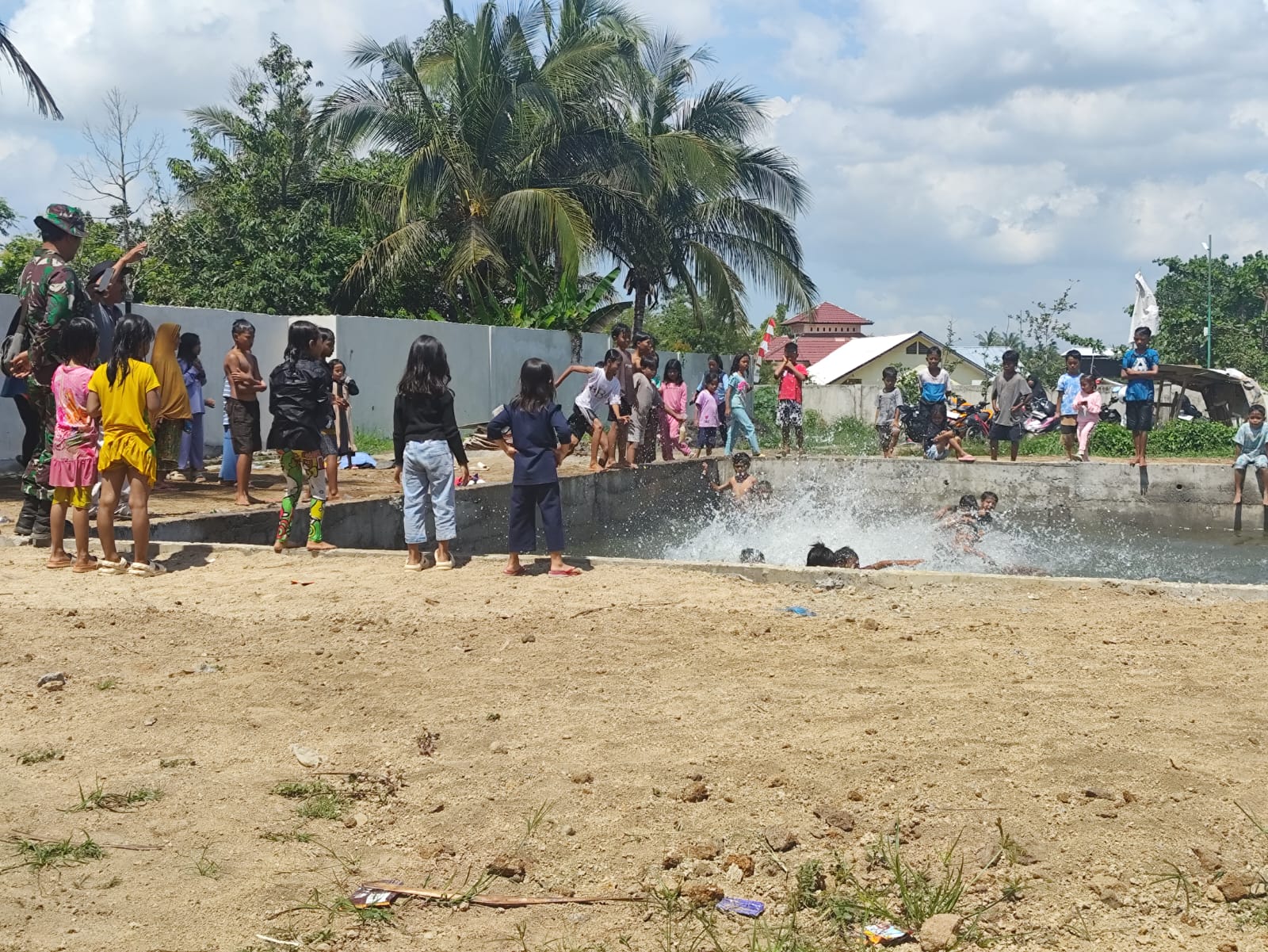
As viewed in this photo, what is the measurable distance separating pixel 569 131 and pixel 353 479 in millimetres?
13455

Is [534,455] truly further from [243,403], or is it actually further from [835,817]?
[835,817]

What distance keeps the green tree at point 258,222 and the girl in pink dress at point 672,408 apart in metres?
9.31

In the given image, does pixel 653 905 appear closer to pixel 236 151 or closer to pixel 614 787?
pixel 614 787

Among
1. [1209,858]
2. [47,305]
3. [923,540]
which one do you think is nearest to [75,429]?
[47,305]

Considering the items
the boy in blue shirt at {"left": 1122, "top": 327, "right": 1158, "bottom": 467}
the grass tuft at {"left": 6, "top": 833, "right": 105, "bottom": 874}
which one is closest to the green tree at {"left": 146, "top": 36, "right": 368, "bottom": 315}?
the boy in blue shirt at {"left": 1122, "top": 327, "right": 1158, "bottom": 467}

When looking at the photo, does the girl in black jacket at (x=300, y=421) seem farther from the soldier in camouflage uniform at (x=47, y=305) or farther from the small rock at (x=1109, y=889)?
the small rock at (x=1109, y=889)

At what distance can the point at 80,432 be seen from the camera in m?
8.13

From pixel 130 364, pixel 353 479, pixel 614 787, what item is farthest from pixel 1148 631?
pixel 353 479

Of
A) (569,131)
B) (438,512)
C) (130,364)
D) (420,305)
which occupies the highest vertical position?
(569,131)

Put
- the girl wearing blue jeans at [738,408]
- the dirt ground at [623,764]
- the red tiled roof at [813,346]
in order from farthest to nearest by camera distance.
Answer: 1. the red tiled roof at [813,346]
2. the girl wearing blue jeans at [738,408]
3. the dirt ground at [623,764]

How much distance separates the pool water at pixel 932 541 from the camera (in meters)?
14.1

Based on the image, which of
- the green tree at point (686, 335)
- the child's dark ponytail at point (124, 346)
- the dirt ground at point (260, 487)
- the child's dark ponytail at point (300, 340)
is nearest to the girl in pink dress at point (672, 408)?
the dirt ground at point (260, 487)

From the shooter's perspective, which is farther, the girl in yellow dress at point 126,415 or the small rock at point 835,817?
the girl in yellow dress at point 126,415

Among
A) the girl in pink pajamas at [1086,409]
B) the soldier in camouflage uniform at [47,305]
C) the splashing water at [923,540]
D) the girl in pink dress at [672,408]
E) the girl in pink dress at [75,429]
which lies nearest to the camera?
the girl in pink dress at [75,429]
